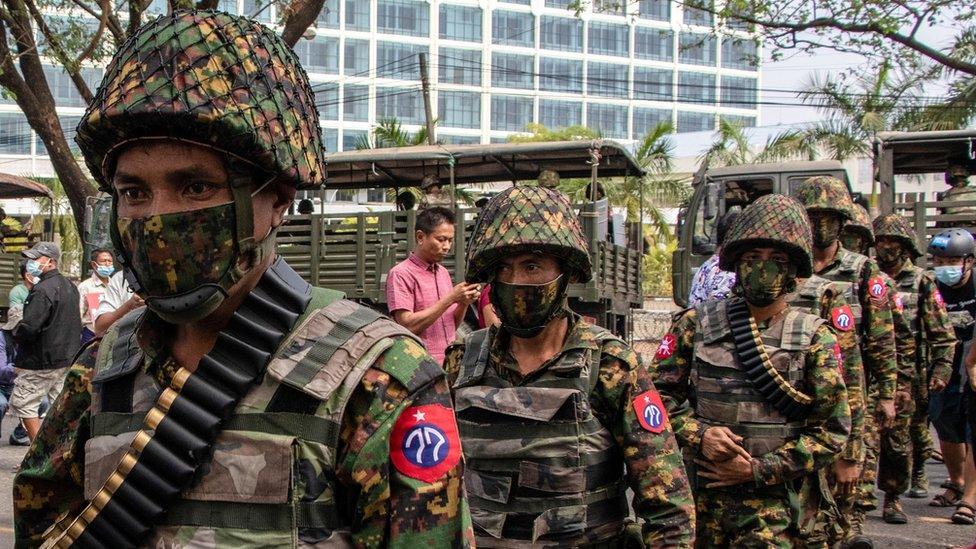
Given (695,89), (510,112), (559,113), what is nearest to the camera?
(510,112)

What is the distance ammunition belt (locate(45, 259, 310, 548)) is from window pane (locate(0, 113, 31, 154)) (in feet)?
235

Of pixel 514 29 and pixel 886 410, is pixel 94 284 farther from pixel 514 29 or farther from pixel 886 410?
pixel 514 29

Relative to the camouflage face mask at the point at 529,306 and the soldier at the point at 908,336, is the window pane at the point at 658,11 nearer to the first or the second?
the soldier at the point at 908,336

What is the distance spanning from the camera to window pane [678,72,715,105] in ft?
291

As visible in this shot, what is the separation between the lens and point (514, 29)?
258ft

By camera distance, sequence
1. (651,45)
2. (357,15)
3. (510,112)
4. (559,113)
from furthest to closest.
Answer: (651,45) → (559,113) → (510,112) → (357,15)

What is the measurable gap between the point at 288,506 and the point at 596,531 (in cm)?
204

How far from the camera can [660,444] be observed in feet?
12.3

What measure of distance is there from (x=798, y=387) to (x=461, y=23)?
242 ft

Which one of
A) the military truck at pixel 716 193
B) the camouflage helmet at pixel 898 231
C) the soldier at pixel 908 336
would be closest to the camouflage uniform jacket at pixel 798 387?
the soldier at pixel 908 336

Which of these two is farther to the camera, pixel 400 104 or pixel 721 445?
pixel 400 104

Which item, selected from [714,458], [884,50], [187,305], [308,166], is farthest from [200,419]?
[884,50]

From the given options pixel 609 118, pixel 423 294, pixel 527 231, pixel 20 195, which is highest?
pixel 609 118

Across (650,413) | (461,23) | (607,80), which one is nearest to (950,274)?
(650,413)
